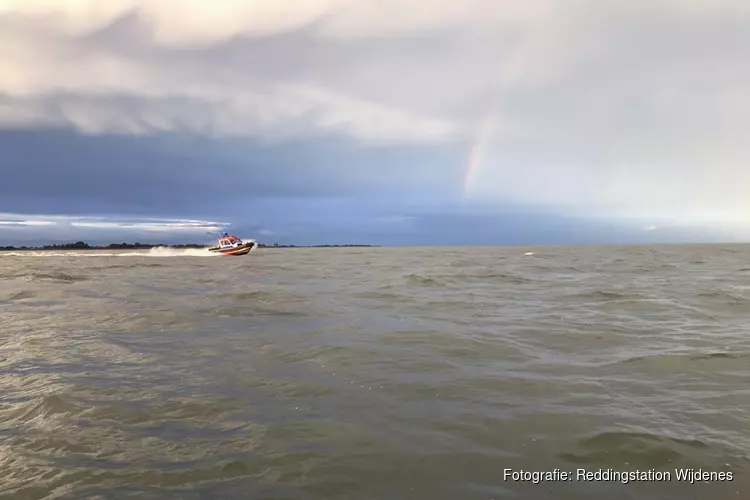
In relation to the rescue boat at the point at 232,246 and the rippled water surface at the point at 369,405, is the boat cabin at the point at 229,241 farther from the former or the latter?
the rippled water surface at the point at 369,405

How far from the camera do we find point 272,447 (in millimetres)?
5418

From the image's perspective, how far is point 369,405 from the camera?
22.3 ft

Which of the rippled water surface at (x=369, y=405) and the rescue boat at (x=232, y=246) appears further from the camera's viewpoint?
the rescue boat at (x=232, y=246)

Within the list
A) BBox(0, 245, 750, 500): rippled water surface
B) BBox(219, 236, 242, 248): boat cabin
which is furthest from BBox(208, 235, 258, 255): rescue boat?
BBox(0, 245, 750, 500): rippled water surface

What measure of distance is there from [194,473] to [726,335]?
12.3 metres

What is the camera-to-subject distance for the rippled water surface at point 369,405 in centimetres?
469

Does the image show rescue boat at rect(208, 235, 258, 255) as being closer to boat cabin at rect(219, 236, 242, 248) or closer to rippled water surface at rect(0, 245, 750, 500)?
boat cabin at rect(219, 236, 242, 248)

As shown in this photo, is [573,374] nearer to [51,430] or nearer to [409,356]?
[409,356]

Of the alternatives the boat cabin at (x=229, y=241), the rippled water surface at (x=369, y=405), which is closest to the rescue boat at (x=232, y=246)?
the boat cabin at (x=229, y=241)

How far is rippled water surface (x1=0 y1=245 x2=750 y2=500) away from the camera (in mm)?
4691

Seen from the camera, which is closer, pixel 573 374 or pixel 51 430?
pixel 51 430

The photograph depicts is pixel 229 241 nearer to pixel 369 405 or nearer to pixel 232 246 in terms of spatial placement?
pixel 232 246

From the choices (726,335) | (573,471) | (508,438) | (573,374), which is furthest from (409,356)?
(726,335)

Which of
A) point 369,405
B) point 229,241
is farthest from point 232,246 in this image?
point 369,405
